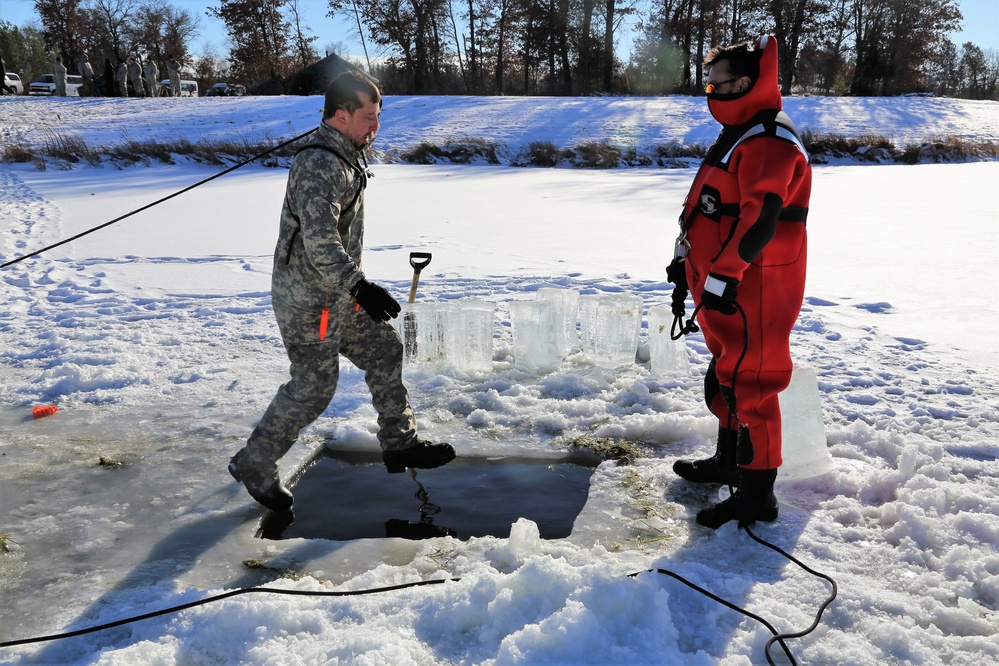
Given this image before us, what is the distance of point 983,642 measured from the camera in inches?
95.3

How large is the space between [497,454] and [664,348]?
4.95 ft

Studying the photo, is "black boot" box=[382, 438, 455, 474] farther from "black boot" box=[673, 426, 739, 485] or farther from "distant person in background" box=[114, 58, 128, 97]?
"distant person in background" box=[114, 58, 128, 97]

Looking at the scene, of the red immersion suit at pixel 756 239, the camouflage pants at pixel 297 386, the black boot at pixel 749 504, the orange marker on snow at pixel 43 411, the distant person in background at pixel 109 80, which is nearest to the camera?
the red immersion suit at pixel 756 239

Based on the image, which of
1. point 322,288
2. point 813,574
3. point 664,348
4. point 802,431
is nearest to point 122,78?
point 664,348

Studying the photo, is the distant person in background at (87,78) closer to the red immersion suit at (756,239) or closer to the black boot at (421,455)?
the black boot at (421,455)

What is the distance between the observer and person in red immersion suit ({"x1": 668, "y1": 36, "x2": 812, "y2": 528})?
289 centimetres

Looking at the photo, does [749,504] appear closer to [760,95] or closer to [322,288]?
[760,95]

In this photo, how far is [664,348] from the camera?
16.2 ft

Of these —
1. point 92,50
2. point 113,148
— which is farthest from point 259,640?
point 92,50

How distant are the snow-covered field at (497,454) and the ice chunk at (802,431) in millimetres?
Result: 67

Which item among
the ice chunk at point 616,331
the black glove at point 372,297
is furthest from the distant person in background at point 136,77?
the black glove at point 372,297

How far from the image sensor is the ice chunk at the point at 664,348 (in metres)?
4.88

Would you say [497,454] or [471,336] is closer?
[497,454]

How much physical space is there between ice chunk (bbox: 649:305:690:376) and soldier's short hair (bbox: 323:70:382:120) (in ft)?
7.87
